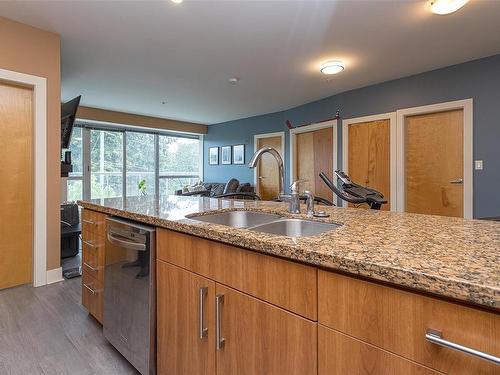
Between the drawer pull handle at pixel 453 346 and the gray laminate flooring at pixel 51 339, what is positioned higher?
the drawer pull handle at pixel 453 346

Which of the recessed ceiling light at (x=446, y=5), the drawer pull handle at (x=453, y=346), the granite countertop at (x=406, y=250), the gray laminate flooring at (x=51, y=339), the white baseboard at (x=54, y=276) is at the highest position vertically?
the recessed ceiling light at (x=446, y=5)

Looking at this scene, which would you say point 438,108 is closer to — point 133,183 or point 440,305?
point 440,305

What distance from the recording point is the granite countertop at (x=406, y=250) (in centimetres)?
54

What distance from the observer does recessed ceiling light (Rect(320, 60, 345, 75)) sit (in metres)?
3.47

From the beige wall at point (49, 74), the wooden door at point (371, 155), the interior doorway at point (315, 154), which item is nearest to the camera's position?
the beige wall at point (49, 74)

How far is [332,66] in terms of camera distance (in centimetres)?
349

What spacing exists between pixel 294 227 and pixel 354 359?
757 millimetres

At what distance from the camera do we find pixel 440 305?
1.82 feet

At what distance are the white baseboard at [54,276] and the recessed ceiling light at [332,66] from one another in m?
3.78

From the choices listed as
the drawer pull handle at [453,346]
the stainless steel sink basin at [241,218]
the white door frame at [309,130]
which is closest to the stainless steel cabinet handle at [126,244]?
the stainless steel sink basin at [241,218]

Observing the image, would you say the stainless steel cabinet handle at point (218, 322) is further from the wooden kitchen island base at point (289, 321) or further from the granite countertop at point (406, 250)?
the granite countertop at point (406, 250)

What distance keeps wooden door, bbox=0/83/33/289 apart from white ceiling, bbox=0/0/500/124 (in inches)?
31.5

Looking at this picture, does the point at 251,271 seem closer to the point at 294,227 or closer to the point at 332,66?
the point at 294,227

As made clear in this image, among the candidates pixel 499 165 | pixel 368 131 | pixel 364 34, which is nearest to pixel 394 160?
pixel 368 131
